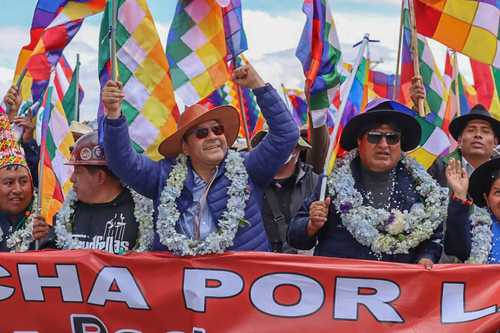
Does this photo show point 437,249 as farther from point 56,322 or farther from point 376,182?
point 56,322

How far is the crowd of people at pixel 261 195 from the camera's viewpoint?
470 centimetres

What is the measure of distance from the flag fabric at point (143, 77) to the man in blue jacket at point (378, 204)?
5.32 feet

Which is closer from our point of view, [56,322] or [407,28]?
[56,322]

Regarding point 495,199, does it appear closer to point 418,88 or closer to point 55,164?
point 418,88

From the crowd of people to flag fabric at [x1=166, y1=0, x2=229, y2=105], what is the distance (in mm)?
1132

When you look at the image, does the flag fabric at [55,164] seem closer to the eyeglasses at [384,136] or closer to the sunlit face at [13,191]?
the sunlit face at [13,191]

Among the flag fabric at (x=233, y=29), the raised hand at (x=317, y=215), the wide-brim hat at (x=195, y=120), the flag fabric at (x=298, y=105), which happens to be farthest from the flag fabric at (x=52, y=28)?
the flag fabric at (x=298, y=105)

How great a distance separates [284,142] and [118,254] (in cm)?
113

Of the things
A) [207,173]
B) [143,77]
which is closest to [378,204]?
[207,173]

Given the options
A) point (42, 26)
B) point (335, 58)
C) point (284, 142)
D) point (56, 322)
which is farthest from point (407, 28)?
point (56, 322)

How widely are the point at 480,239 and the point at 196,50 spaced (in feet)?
9.19

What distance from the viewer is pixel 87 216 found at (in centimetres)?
531

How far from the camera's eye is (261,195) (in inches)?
200

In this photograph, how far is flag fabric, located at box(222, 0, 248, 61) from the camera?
269 inches
